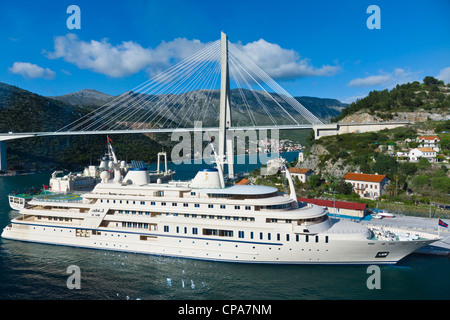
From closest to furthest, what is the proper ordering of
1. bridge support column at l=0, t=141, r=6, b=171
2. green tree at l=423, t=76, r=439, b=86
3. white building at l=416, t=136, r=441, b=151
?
1. white building at l=416, t=136, r=441, b=151
2. bridge support column at l=0, t=141, r=6, b=171
3. green tree at l=423, t=76, r=439, b=86

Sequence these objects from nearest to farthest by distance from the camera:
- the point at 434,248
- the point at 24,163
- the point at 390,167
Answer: the point at 434,248
the point at 390,167
the point at 24,163

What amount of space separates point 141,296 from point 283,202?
24.1ft

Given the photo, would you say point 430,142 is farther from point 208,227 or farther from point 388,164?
point 208,227

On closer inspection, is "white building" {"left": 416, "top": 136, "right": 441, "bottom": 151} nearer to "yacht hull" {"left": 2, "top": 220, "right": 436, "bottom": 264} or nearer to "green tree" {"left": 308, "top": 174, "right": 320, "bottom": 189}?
"green tree" {"left": 308, "top": 174, "right": 320, "bottom": 189}

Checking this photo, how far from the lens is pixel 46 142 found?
63.0m

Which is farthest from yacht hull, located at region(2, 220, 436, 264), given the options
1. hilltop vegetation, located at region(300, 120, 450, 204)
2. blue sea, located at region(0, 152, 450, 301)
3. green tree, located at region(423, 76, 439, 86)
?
green tree, located at region(423, 76, 439, 86)

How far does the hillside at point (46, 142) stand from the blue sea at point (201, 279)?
42.5 m

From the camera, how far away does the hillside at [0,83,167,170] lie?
58281 millimetres

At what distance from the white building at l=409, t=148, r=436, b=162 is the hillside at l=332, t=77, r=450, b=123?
15363mm

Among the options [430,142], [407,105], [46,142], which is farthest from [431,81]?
[46,142]

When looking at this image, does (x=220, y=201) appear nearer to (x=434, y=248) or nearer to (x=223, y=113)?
(x=434, y=248)

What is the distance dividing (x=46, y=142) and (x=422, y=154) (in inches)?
2658
